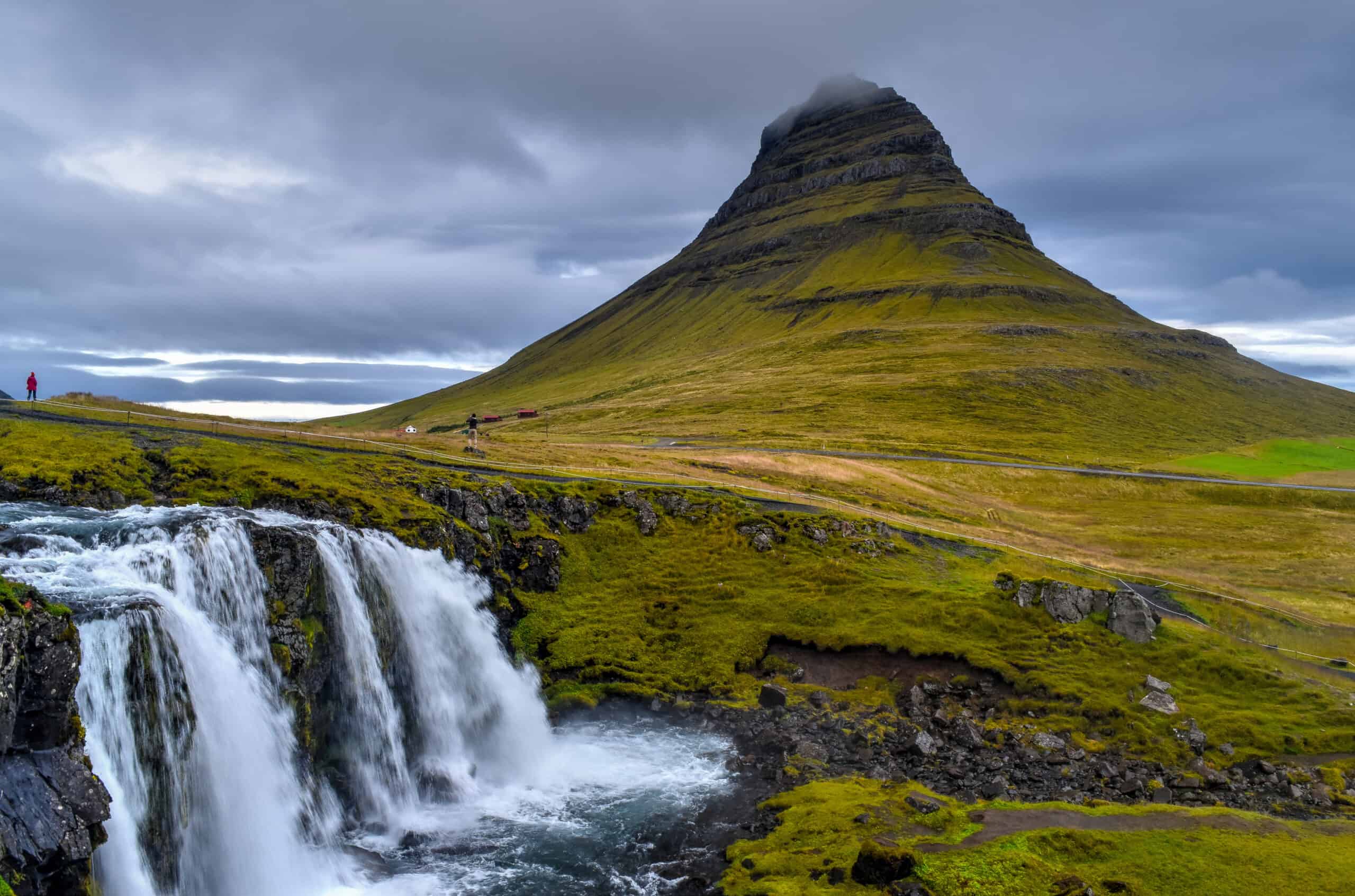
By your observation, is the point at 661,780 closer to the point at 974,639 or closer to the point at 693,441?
the point at 974,639

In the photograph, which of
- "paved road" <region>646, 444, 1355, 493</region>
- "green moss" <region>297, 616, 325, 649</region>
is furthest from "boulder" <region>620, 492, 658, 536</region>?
"paved road" <region>646, 444, 1355, 493</region>

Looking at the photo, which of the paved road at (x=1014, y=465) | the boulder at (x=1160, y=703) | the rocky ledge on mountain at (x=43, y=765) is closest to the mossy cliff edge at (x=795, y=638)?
the boulder at (x=1160, y=703)

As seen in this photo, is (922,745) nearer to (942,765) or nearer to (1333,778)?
(942,765)

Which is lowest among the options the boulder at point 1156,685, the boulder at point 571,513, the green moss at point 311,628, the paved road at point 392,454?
the boulder at point 1156,685

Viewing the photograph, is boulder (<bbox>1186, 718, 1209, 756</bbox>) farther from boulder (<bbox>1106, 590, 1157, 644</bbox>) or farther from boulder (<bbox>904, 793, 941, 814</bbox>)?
boulder (<bbox>904, 793, 941, 814</bbox>)

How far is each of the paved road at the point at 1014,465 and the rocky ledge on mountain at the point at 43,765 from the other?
71803mm

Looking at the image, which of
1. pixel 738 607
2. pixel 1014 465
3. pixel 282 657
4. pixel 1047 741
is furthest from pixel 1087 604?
pixel 1014 465

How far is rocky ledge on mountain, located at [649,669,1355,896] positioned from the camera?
26.7 m

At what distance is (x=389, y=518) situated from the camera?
37469mm

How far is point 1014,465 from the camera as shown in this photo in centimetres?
10306

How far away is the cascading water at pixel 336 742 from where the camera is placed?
66.2ft

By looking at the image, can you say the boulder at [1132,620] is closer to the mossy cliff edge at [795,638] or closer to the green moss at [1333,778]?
the mossy cliff edge at [795,638]

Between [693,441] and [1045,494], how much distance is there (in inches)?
2000

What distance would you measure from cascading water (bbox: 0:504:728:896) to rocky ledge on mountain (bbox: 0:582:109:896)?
6.48 ft
